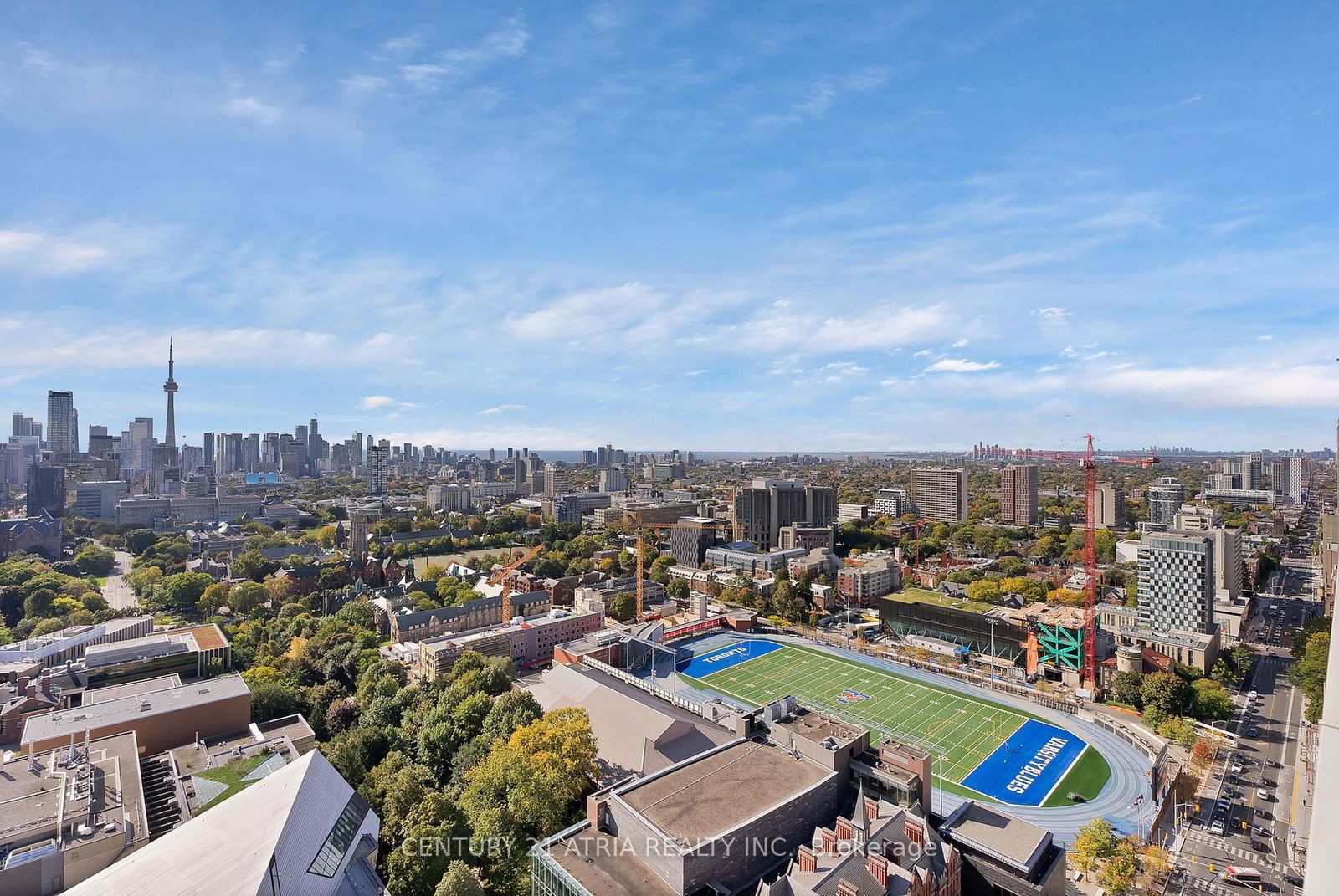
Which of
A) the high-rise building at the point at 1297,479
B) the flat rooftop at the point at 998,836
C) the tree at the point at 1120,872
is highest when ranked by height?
the high-rise building at the point at 1297,479

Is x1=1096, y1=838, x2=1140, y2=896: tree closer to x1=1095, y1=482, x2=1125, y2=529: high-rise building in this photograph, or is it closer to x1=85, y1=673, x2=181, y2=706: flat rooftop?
x1=85, y1=673, x2=181, y2=706: flat rooftop

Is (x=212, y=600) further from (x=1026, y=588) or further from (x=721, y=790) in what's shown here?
(x=1026, y=588)

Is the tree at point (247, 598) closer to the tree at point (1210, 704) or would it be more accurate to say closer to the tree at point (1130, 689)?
the tree at point (1130, 689)

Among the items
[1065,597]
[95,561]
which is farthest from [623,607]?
[95,561]

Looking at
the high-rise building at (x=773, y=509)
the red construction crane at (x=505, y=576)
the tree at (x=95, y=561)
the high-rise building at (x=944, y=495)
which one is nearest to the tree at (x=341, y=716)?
the red construction crane at (x=505, y=576)

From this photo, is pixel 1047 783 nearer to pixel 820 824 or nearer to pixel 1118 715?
pixel 1118 715
